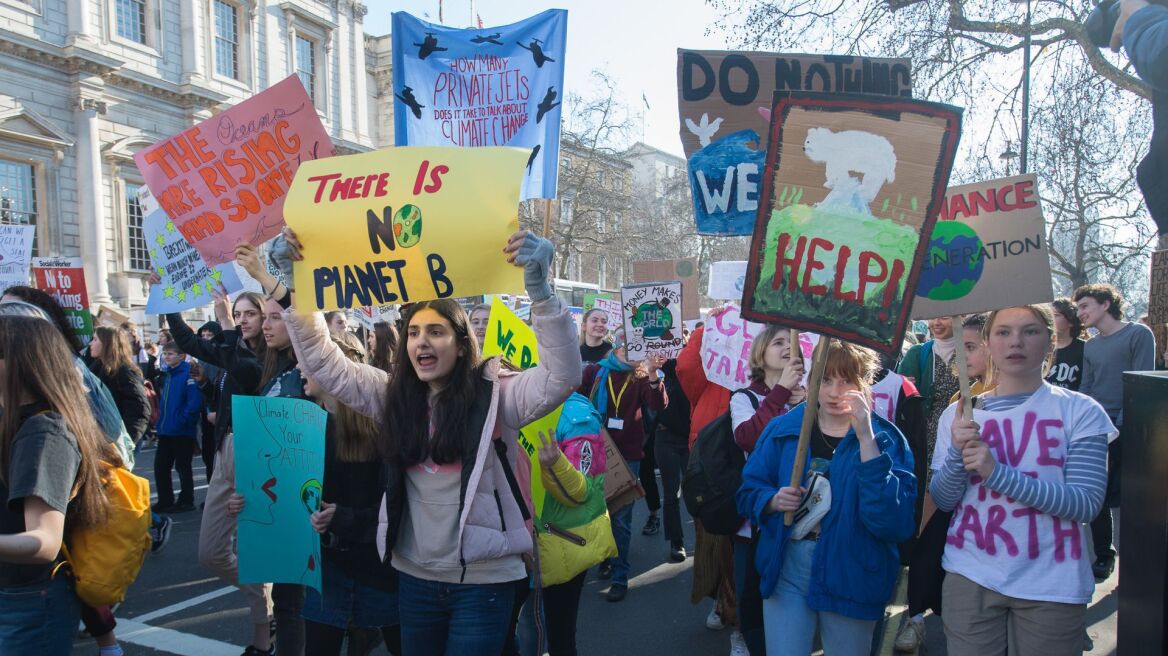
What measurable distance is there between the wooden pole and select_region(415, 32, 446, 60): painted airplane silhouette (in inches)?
139

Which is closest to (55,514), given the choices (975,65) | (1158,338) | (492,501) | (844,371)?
(492,501)

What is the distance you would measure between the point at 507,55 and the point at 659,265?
17.5 feet

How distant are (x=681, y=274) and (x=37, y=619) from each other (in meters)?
8.52

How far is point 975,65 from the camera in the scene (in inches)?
390

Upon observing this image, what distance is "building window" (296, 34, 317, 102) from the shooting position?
106 ft

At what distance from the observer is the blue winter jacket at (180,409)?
8094 mm

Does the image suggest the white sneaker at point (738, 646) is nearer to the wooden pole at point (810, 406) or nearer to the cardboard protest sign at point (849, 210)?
the wooden pole at point (810, 406)

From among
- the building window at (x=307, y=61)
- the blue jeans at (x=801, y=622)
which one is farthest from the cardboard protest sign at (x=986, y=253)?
the building window at (x=307, y=61)

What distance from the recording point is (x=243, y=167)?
381 centimetres

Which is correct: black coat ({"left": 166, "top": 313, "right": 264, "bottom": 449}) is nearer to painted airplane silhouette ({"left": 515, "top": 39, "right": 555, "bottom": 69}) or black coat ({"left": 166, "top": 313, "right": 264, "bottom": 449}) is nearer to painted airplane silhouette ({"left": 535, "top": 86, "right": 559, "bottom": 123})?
painted airplane silhouette ({"left": 535, "top": 86, "right": 559, "bottom": 123})

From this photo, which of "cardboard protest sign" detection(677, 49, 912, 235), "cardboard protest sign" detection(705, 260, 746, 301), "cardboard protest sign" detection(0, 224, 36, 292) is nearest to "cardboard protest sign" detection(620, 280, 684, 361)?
"cardboard protest sign" detection(705, 260, 746, 301)

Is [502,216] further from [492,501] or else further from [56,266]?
[56,266]

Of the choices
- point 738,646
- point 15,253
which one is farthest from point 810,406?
point 15,253

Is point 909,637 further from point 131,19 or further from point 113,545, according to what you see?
point 131,19
